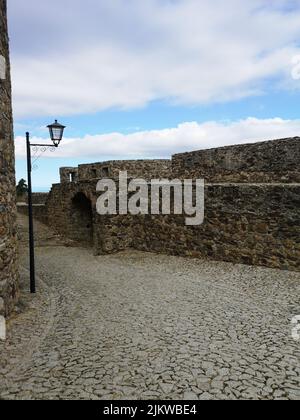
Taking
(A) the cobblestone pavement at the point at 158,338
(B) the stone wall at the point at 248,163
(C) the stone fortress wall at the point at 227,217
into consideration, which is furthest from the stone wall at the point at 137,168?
(A) the cobblestone pavement at the point at 158,338

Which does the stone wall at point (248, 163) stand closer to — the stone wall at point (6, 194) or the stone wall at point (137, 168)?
the stone wall at point (137, 168)

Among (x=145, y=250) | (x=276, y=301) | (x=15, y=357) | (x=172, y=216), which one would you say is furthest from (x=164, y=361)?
(x=145, y=250)

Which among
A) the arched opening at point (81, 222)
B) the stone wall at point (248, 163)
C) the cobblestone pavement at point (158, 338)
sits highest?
the stone wall at point (248, 163)

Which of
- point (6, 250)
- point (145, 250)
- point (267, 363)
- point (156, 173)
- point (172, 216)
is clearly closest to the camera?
point (267, 363)

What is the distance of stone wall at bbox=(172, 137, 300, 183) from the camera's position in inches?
429

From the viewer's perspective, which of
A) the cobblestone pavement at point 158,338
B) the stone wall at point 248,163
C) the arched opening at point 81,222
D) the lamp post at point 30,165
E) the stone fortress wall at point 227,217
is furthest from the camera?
the arched opening at point 81,222

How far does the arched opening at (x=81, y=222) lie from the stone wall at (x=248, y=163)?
4516 mm

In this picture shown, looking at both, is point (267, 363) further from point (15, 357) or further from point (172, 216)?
point (172, 216)

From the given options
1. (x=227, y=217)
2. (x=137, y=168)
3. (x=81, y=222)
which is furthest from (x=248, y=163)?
(x=137, y=168)

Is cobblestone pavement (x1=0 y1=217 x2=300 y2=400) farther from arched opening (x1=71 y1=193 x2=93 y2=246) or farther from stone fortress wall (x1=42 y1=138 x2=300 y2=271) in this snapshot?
arched opening (x1=71 y1=193 x2=93 y2=246)

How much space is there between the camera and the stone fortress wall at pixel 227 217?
8352mm

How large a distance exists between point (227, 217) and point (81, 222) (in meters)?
7.90
